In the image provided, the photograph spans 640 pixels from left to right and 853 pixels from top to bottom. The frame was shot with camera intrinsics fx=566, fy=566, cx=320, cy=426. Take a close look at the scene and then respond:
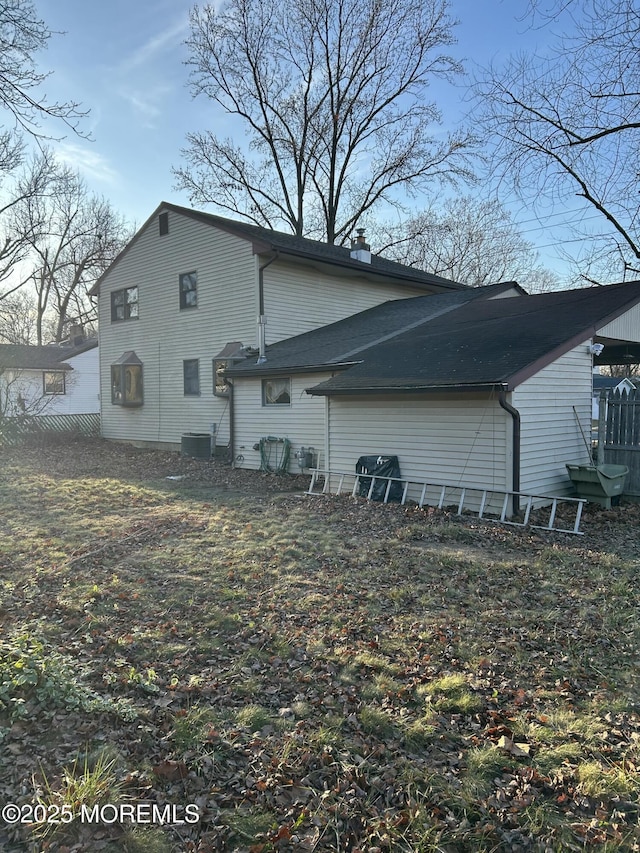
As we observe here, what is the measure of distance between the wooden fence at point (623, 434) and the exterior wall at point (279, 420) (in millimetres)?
5574

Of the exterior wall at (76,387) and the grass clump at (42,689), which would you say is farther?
the exterior wall at (76,387)

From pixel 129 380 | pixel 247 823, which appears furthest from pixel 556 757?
pixel 129 380

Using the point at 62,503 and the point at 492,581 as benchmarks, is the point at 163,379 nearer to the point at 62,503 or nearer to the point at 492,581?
the point at 62,503

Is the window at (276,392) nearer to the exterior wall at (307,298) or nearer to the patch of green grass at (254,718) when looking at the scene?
the exterior wall at (307,298)

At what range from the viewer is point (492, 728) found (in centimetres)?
330

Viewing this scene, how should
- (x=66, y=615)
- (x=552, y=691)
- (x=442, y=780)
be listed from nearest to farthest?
(x=442, y=780), (x=552, y=691), (x=66, y=615)

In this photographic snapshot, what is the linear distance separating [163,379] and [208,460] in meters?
4.07

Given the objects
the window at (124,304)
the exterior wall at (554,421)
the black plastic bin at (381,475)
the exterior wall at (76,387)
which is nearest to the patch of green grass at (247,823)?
the exterior wall at (554,421)

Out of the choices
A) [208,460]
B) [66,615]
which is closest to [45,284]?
[208,460]

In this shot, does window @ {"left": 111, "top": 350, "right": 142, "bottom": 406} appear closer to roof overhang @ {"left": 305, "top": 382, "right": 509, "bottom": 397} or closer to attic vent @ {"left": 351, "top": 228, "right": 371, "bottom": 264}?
attic vent @ {"left": 351, "top": 228, "right": 371, "bottom": 264}

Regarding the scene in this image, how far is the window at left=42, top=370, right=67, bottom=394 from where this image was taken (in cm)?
2992

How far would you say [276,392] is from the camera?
46.1 ft

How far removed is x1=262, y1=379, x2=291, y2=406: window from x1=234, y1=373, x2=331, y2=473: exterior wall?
120mm

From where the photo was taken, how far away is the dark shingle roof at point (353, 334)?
12922 millimetres
